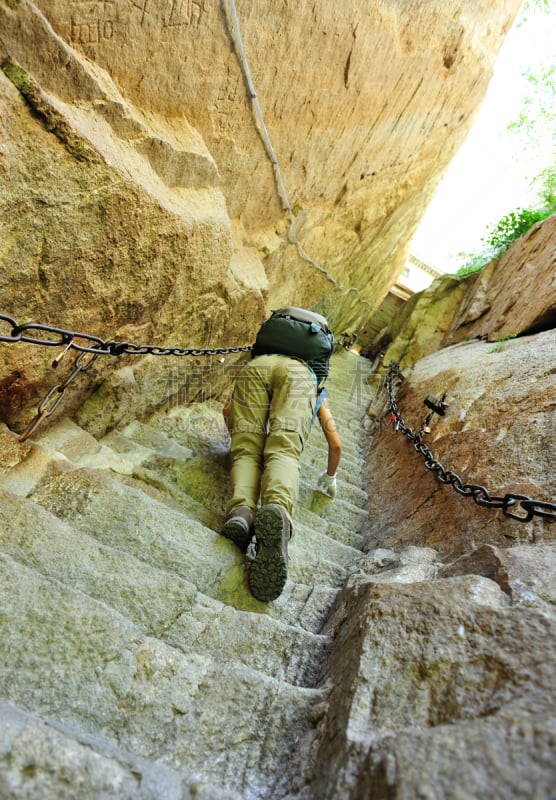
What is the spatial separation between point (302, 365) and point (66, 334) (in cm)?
182

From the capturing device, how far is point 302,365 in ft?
10.0

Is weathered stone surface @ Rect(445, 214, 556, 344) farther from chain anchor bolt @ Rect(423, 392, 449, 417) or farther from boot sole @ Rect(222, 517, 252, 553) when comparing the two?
boot sole @ Rect(222, 517, 252, 553)

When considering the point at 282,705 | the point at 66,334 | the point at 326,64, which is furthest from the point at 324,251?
the point at 282,705

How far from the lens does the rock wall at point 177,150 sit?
6.72 ft

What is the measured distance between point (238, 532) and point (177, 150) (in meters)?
2.57

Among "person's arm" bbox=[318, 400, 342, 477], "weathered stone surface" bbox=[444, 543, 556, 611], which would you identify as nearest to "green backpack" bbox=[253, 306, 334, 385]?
"person's arm" bbox=[318, 400, 342, 477]

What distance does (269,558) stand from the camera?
1.98 m

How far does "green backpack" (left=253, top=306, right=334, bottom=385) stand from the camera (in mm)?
3123

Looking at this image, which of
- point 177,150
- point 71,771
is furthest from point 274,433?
point 177,150

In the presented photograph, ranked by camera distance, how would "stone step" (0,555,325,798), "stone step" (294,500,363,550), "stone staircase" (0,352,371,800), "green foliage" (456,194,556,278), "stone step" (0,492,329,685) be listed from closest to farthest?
1. "stone staircase" (0,352,371,800)
2. "stone step" (0,555,325,798)
3. "stone step" (0,492,329,685)
4. "stone step" (294,500,363,550)
5. "green foliage" (456,194,556,278)

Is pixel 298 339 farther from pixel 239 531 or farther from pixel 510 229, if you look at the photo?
pixel 510 229

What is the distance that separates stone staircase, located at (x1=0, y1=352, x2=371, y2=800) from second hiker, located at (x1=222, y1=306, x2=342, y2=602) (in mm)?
178

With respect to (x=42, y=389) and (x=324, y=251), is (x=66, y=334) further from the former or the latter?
(x=324, y=251)

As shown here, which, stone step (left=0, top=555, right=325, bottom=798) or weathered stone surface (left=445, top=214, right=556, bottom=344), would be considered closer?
stone step (left=0, top=555, right=325, bottom=798)
